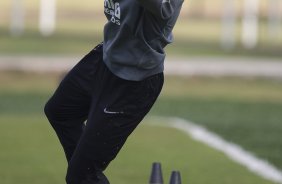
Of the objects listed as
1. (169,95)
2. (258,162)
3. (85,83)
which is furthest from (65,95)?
(169,95)

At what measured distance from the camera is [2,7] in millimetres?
51781

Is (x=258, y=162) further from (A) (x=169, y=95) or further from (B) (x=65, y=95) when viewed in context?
(A) (x=169, y=95)

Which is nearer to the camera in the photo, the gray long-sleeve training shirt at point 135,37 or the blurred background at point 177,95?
the gray long-sleeve training shirt at point 135,37

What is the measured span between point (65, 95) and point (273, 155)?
19.0 ft

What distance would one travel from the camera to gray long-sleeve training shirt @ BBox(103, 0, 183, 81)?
6.91m

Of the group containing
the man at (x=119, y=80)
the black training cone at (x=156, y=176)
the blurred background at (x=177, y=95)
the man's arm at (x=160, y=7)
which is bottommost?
the blurred background at (x=177, y=95)

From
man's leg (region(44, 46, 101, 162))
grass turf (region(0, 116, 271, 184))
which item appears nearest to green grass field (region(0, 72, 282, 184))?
grass turf (region(0, 116, 271, 184))

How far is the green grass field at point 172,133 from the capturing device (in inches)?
434

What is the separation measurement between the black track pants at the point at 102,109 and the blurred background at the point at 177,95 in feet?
9.83

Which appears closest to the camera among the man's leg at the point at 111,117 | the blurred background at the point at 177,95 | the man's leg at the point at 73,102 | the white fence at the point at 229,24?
the man's leg at the point at 111,117

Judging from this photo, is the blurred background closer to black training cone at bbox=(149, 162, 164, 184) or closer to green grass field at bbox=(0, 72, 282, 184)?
green grass field at bbox=(0, 72, 282, 184)

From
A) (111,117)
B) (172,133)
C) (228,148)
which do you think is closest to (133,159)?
(228,148)

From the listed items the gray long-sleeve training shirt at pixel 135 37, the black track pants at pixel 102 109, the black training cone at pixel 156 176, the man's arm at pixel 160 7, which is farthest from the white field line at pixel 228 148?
the man's arm at pixel 160 7

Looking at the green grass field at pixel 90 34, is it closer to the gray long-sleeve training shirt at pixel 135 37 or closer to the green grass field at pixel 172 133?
the green grass field at pixel 172 133
